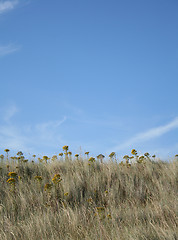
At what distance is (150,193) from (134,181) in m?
0.88

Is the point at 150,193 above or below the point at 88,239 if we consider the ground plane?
above

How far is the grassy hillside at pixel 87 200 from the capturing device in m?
4.27

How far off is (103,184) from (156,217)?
2364 millimetres

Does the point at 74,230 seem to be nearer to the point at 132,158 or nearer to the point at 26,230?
the point at 26,230

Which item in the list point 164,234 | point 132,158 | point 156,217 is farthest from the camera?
point 132,158

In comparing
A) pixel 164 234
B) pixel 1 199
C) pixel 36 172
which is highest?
pixel 36 172

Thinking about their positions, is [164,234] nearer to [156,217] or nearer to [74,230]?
[156,217]

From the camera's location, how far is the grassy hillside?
4.27 meters

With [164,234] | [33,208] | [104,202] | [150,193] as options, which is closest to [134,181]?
[150,193]

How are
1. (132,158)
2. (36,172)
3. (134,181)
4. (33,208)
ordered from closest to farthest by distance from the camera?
(33,208) → (134,181) → (36,172) → (132,158)

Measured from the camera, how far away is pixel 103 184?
695 centimetres

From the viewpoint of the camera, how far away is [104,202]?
5988 millimetres

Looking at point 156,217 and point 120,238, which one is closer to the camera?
point 120,238

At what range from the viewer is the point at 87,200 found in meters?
5.61
